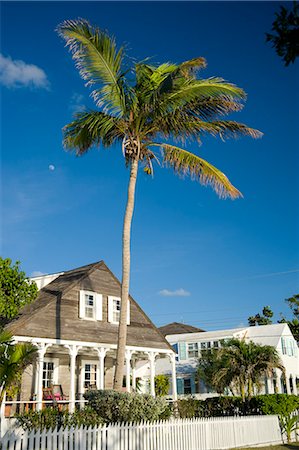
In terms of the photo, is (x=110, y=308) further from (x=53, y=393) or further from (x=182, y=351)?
(x=182, y=351)

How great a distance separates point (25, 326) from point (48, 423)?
668 centimetres

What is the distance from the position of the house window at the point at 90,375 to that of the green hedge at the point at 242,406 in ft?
16.3

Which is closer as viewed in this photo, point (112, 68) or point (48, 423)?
point (48, 423)

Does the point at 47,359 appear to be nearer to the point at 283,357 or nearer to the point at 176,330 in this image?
the point at 283,357

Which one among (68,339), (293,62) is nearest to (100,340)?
(68,339)

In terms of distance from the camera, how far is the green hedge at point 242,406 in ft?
62.5

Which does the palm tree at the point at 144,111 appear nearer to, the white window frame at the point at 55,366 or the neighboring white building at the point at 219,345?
the white window frame at the point at 55,366

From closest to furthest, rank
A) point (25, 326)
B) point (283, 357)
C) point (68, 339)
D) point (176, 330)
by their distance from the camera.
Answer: point (25, 326), point (68, 339), point (283, 357), point (176, 330)

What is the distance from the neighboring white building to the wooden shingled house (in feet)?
37.1

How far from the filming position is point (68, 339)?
20.3 m

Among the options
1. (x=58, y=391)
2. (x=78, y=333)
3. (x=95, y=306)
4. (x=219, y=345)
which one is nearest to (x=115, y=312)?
(x=95, y=306)

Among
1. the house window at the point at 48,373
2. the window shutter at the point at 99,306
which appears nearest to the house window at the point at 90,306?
the window shutter at the point at 99,306

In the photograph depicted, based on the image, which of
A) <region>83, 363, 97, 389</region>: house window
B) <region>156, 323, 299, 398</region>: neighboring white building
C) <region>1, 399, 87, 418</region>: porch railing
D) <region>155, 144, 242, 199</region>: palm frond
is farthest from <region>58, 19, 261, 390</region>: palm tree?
<region>156, 323, 299, 398</region>: neighboring white building

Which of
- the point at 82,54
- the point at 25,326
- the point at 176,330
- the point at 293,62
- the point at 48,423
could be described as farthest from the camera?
the point at 176,330
